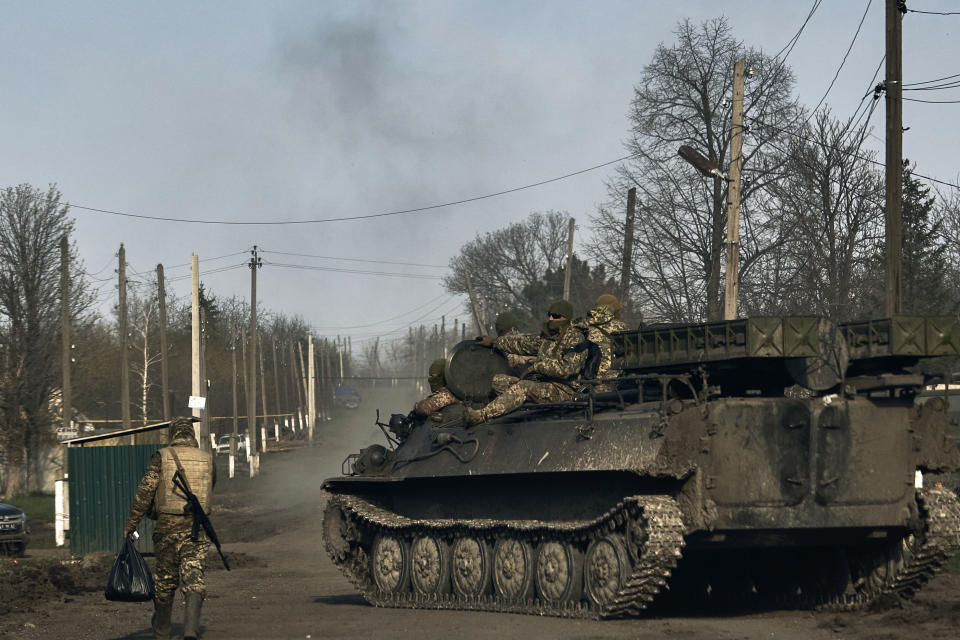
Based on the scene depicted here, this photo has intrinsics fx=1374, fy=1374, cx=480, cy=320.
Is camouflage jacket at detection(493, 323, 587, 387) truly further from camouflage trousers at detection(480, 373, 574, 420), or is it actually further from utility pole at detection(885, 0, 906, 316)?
utility pole at detection(885, 0, 906, 316)

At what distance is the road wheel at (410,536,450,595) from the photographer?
14414 millimetres

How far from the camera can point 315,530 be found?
27.8 metres

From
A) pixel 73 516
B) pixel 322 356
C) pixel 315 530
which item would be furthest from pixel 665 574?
pixel 322 356

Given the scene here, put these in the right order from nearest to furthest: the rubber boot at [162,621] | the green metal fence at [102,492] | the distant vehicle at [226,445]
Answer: the rubber boot at [162,621]
the green metal fence at [102,492]
the distant vehicle at [226,445]

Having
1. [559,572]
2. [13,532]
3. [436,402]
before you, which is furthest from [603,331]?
[13,532]

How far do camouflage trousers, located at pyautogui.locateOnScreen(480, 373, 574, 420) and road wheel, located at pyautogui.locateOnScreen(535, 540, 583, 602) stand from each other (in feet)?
4.84

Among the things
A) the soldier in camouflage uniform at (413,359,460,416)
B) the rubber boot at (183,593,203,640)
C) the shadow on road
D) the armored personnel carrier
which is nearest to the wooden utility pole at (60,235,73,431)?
the shadow on road

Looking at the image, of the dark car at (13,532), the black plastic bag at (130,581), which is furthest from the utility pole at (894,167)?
the dark car at (13,532)

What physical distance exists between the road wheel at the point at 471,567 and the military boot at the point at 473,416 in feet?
3.94

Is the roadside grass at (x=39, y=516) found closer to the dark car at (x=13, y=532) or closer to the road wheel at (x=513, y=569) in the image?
the dark car at (x=13, y=532)

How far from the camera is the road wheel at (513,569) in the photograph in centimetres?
1327

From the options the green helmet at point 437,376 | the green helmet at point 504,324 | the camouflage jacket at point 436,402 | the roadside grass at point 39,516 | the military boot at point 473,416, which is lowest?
the roadside grass at point 39,516

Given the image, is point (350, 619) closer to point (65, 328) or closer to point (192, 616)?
point (192, 616)

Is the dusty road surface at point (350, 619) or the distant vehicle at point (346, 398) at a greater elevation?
the distant vehicle at point (346, 398)
